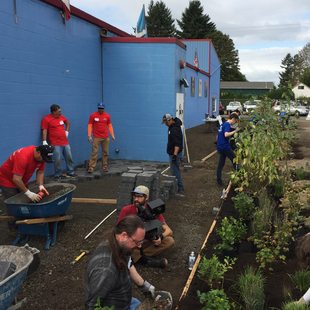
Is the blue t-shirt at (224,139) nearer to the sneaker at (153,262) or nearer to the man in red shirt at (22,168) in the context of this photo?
the sneaker at (153,262)

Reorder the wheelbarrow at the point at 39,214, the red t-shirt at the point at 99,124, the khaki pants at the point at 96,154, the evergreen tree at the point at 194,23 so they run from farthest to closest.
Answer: the evergreen tree at the point at 194,23
the red t-shirt at the point at 99,124
the khaki pants at the point at 96,154
the wheelbarrow at the point at 39,214

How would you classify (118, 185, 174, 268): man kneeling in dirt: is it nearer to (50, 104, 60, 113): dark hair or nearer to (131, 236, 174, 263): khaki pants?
(131, 236, 174, 263): khaki pants

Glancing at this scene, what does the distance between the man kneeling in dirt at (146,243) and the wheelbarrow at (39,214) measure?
97cm

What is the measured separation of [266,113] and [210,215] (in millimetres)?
2068

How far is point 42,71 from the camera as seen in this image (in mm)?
9039

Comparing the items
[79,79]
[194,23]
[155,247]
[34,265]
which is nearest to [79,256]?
[34,265]

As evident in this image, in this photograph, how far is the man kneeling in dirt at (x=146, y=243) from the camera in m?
4.83

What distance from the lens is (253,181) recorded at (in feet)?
22.8

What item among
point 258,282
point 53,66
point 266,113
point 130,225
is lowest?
point 258,282

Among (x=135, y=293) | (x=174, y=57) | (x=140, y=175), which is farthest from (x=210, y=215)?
(x=174, y=57)

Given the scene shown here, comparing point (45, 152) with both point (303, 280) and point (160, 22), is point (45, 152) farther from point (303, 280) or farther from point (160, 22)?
point (160, 22)

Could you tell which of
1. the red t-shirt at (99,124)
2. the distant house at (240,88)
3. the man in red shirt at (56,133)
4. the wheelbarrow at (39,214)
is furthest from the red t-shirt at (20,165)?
the distant house at (240,88)

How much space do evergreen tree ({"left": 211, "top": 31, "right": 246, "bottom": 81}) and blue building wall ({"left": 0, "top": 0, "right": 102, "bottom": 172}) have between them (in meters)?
57.2

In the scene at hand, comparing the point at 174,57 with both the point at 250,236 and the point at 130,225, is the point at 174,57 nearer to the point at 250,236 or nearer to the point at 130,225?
the point at 250,236
